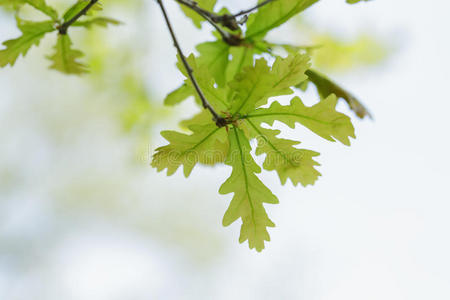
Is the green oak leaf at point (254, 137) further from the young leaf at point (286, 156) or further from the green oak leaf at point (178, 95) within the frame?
the green oak leaf at point (178, 95)

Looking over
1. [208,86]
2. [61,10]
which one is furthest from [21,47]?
[61,10]

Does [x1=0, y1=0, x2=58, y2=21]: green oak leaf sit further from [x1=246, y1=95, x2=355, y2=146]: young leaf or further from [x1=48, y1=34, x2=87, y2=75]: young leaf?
[x1=246, y1=95, x2=355, y2=146]: young leaf

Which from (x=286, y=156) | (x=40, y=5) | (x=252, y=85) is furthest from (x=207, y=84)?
(x=40, y=5)

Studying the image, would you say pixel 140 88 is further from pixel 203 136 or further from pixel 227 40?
pixel 203 136

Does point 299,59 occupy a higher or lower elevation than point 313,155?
higher

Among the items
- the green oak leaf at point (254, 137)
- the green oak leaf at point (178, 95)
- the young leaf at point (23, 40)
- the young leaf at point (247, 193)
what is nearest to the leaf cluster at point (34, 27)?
the young leaf at point (23, 40)

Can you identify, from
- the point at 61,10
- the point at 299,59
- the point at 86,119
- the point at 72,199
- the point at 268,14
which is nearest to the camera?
the point at 299,59
